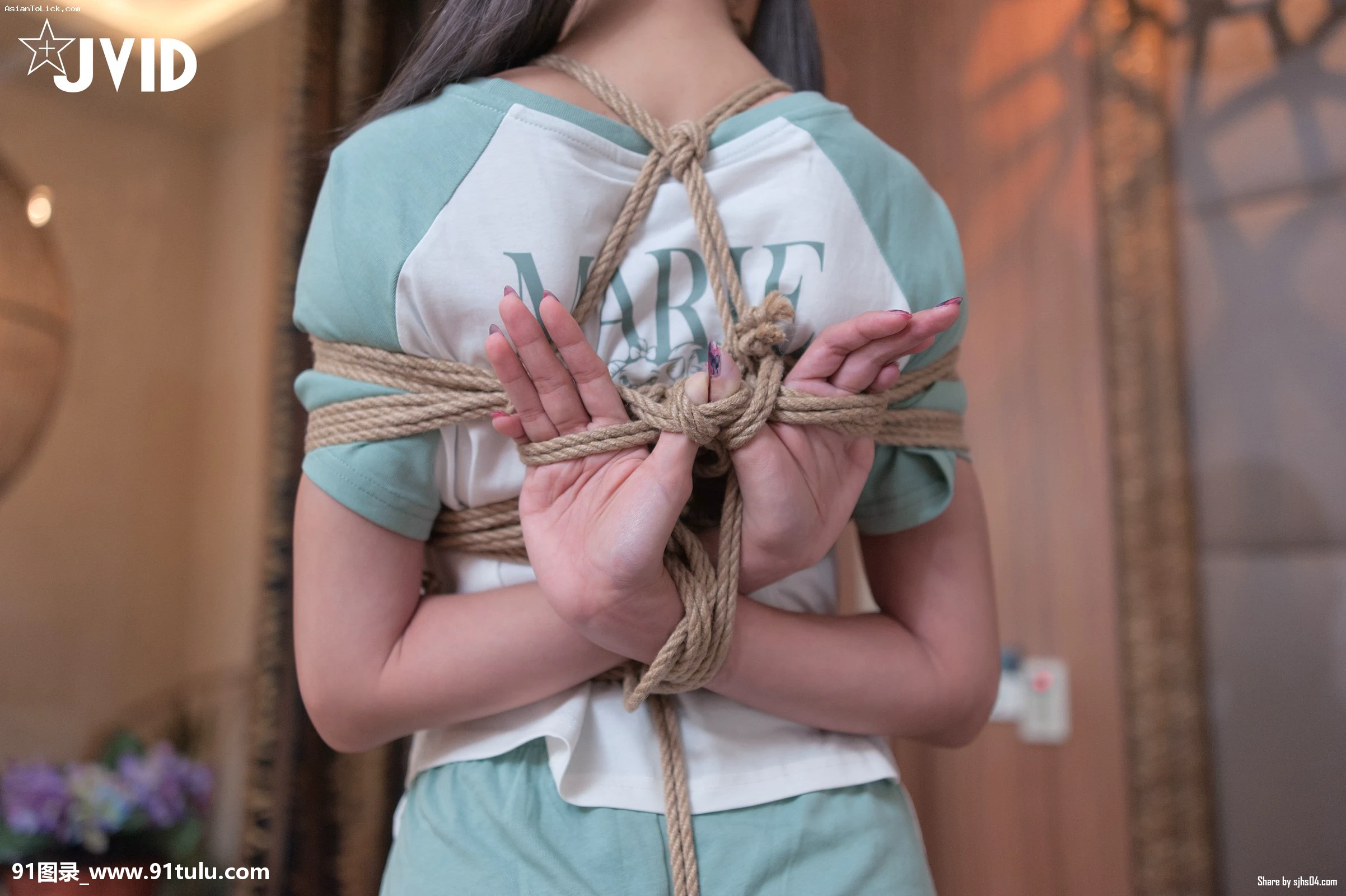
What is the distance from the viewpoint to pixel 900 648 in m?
0.51

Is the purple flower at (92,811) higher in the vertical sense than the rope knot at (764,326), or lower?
lower

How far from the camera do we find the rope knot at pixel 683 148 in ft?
1.53

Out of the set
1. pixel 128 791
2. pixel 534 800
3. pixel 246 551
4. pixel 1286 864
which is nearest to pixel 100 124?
pixel 246 551

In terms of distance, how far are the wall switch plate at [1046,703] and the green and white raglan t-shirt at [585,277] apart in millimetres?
729

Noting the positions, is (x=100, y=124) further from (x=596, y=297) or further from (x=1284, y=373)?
(x=1284, y=373)

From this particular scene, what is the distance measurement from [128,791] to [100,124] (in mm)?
1731

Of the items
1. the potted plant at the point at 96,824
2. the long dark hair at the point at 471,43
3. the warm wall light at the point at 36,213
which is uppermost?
the warm wall light at the point at 36,213

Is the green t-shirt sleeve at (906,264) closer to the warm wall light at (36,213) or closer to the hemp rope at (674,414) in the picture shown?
the hemp rope at (674,414)

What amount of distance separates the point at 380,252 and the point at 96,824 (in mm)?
1346

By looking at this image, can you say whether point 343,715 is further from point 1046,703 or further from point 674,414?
point 1046,703

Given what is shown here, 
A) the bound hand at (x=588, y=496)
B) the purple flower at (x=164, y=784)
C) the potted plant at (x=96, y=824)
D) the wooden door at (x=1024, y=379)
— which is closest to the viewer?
the bound hand at (x=588, y=496)

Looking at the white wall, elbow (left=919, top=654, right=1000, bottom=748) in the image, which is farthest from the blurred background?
elbow (left=919, top=654, right=1000, bottom=748)

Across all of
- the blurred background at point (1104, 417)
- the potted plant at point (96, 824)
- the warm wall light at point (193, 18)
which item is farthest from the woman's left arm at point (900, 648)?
the warm wall light at point (193, 18)

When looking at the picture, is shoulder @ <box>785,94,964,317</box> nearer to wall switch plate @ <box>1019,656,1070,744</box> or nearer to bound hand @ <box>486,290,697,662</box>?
bound hand @ <box>486,290,697,662</box>
